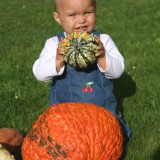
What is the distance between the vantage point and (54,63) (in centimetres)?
466

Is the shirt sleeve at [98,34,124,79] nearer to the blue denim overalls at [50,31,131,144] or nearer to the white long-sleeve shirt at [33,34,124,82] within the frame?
the white long-sleeve shirt at [33,34,124,82]

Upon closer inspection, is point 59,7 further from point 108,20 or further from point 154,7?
point 154,7

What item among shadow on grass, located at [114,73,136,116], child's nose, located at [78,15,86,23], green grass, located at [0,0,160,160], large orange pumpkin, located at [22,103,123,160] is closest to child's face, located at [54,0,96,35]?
child's nose, located at [78,15,86,23]

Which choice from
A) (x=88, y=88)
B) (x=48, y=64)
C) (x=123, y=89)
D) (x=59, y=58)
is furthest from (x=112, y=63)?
(x=123, y=89)

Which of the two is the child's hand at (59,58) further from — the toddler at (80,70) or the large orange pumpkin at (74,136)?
the large orange pumpkin at (74,136)

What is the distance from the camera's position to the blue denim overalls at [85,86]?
4.88m

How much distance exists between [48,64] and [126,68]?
291cm

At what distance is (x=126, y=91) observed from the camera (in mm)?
6324

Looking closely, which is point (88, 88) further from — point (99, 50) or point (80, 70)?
point (99, 50)

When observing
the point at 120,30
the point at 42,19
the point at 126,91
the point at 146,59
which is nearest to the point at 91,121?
the point at 126,91

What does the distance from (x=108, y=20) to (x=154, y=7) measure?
2405 millimetres

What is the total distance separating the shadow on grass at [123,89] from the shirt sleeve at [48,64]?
1.31 m

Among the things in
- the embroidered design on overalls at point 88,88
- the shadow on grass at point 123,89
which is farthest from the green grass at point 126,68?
the embroidered design on overalls at point 88,88

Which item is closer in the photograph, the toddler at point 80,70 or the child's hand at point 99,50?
the child's hand at point 99,50
